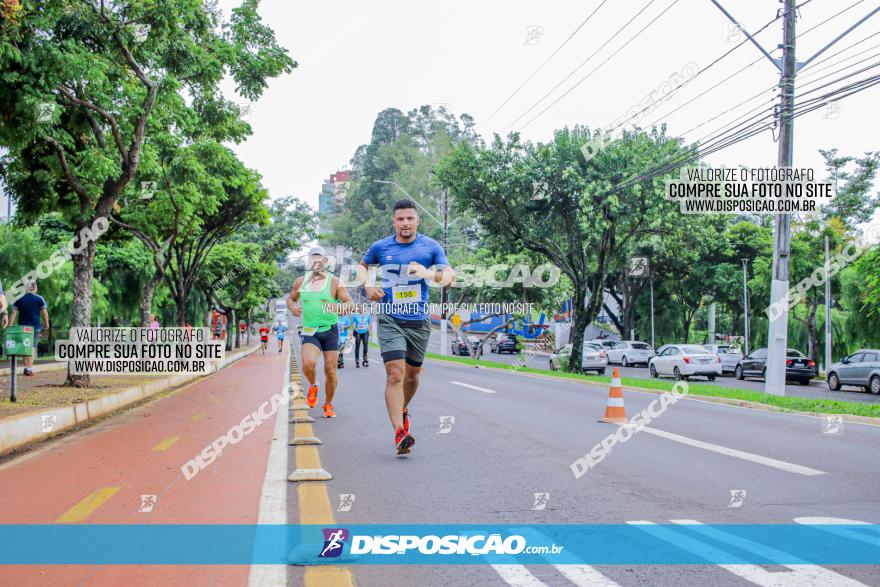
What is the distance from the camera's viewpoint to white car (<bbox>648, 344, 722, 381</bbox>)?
98.4 ft

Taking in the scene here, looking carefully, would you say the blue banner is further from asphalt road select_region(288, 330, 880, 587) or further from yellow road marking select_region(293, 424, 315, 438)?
yellow road marking select_region(293, 424, 315, 438)

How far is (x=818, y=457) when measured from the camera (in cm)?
742

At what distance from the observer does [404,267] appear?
6836mm

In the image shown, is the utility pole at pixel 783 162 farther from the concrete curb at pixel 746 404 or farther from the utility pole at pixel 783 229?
the concrete curb at pixel 746 404

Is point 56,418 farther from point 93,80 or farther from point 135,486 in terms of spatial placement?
point 93,80

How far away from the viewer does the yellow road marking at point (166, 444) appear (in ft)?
25.3

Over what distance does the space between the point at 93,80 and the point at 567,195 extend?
1823 centimetres

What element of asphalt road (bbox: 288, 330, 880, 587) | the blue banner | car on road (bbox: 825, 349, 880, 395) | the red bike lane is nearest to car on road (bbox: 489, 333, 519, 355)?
car on road (bbox: 825, 349, 880, 395)

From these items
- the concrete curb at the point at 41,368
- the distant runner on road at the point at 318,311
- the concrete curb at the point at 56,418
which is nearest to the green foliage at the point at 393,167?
the concrete curb at the point at 41,368

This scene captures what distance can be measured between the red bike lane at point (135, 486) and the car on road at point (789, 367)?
26.1 meters

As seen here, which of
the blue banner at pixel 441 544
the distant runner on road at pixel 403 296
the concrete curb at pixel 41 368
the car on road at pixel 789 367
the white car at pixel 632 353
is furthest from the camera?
the white car at pixel 632 353

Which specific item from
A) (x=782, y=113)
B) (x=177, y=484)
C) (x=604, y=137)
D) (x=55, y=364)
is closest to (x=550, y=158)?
(x=604, y=137)

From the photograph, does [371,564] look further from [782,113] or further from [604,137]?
[604,137]

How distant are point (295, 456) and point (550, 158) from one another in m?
20.5
